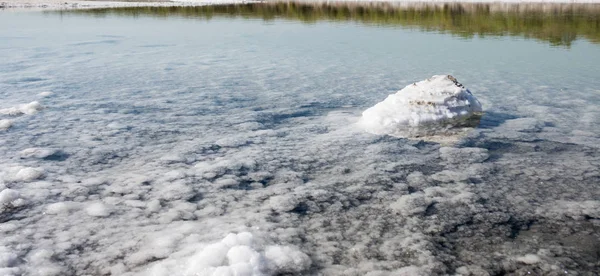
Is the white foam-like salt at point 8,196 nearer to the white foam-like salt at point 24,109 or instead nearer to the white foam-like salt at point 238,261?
the white foam-like salt at point 238,261

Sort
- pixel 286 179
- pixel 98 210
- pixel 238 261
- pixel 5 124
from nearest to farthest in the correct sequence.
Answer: pixel 238 261, pixel 98 210, pixel 286 179, pixel 5 124

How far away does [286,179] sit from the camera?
4.22 metres

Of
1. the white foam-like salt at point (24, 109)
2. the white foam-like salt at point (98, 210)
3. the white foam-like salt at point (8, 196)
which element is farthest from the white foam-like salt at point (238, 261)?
the white foam-like salt at point (24, 109)

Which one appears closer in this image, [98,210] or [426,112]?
[98,210]

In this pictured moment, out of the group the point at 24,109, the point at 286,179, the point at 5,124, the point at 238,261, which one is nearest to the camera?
the point at 238,261

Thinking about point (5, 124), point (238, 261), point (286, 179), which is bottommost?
point (238, 261)

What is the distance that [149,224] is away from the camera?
3404mm

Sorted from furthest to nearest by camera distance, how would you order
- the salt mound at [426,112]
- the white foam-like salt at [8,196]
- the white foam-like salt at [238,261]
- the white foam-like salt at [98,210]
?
the salt mound at [426,112], the white foam-like salt at [8,196], the white foam-like salt at [98,210], the white foam-like salt at [238,261]

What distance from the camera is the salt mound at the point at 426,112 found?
559 centimetres

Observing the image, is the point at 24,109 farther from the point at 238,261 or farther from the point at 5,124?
the point at 238,261

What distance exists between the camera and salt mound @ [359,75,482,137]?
5586 mm

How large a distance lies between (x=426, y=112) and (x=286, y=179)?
2.40 m

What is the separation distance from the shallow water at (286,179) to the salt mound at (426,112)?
0.24 metres

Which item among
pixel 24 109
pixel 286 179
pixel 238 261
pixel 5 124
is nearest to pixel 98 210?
pixel 238 261
